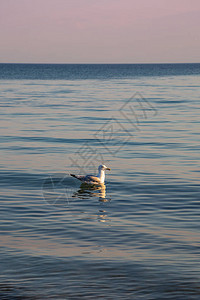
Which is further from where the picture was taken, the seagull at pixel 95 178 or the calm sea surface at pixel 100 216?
the seagull at pixel 95 178

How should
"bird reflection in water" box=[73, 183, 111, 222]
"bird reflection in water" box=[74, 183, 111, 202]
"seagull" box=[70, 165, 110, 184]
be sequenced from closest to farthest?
"bird reflection in water" box=[73, 183, 111, 222] < "bird reflection in water" box=[74, 183, 111, 202] < "seagull" box=[70, 165, 110, 184]

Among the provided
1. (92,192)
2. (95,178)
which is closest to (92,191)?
(92,192)

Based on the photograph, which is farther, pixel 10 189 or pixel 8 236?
pixel 10 189

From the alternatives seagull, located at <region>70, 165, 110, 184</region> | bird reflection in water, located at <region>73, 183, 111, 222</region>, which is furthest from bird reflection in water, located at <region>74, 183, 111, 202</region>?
seagull, located at <region>70, 165, 110, 184</region>

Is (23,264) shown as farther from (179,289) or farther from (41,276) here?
(179,289)

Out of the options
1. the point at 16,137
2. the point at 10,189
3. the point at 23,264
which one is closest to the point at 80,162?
the point at 10,189

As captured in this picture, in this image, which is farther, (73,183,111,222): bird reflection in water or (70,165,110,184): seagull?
(70,165,110,184): seagull

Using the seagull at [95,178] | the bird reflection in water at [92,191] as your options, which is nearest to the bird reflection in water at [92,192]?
the bird reflection in water at [92,191]

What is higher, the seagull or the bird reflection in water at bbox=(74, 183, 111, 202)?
the seagull

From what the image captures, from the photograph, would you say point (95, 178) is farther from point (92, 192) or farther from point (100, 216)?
point (100, 216)

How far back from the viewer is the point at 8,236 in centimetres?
1397

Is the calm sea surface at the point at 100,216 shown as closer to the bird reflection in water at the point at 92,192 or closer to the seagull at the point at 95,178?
the bird reflection in water at the point at 92,192

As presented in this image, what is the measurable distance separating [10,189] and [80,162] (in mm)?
6273

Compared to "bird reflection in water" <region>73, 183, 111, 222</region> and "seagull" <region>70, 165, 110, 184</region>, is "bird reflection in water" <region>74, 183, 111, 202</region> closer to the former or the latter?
"bird reflection in water" <region>73, 183, 111, 222</region>
